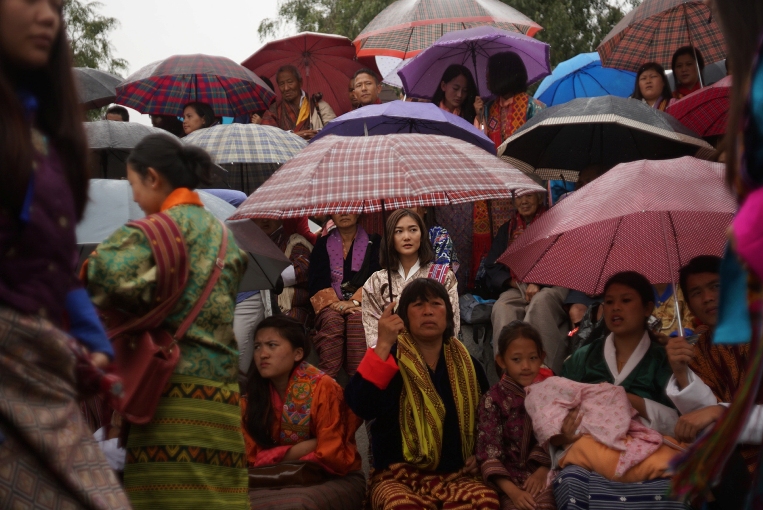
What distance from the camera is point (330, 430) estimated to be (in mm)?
4816

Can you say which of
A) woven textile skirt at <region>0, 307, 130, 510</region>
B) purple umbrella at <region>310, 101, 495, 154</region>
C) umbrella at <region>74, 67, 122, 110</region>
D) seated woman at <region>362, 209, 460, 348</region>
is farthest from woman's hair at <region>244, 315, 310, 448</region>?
umbrella at <region>74, 67, 122, 110</region>

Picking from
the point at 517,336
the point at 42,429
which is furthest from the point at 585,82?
the point at 42,429

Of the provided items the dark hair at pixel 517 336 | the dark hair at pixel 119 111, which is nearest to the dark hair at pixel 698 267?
the dark hair at pixel 517 336

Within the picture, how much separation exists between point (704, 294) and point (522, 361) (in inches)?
39.3

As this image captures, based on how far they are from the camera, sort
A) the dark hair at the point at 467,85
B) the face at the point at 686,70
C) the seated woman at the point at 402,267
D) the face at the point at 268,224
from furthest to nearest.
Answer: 1. the dark hair at the point at 467,85
2. the face at the point at 686,70
3. the face at the point at 268,224
4. the seated woman at the point at 402,267

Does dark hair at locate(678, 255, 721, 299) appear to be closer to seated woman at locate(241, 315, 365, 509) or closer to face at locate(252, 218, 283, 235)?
seated woman at locate(241, 315, 365, 509)

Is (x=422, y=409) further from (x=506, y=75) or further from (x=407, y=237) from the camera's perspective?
(x=506, y=75)

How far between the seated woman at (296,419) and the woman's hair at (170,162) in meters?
1.63

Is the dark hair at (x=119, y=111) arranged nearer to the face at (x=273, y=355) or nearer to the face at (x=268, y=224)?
the face at (x=268, y=224)

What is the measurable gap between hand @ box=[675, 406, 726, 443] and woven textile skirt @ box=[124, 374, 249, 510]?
→ 6.39 feet

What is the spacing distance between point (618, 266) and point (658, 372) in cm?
69

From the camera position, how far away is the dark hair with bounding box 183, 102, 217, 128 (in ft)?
30.1

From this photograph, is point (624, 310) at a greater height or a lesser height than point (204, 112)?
lesser

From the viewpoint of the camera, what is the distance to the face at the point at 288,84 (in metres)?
9.95
